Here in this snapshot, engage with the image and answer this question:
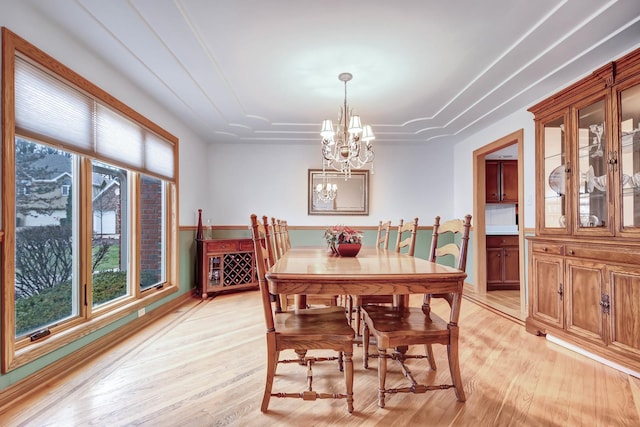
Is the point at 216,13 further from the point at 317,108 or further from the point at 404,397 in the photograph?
the point at 404,397

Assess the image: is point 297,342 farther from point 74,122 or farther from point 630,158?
point 630,158

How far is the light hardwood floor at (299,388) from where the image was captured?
5.37 feet

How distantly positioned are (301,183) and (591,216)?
3809 mm

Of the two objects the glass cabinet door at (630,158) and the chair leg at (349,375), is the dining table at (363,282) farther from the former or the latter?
the glass cabinet door at (630,158)

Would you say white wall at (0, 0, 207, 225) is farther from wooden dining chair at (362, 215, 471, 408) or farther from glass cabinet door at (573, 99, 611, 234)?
glass cabinet door at (573, 99, 611, 234)

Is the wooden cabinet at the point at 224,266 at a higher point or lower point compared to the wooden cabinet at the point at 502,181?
lower

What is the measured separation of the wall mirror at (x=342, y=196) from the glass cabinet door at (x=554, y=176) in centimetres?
273

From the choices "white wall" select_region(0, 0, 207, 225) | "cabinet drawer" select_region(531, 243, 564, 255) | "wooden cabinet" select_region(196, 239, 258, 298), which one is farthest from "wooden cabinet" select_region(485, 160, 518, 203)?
"white wall" select_region(0, 0, 207, 225)

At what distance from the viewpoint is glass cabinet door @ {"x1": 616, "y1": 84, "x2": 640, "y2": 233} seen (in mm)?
2168

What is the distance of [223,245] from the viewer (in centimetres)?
440

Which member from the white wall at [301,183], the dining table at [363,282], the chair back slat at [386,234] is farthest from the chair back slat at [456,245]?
the white wall at [301,183]

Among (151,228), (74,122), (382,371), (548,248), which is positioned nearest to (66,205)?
(74,122)

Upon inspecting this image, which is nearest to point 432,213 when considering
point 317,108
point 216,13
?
point 317,108

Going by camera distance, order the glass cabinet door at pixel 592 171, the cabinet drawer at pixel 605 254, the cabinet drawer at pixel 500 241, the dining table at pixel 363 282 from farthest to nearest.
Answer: the cabinet drawer at pixel 500 241 < the glass cabinet door at pixel 592 171 < the cabinet drawer at pixel 605 254 < the dining table at pixel 363 282
